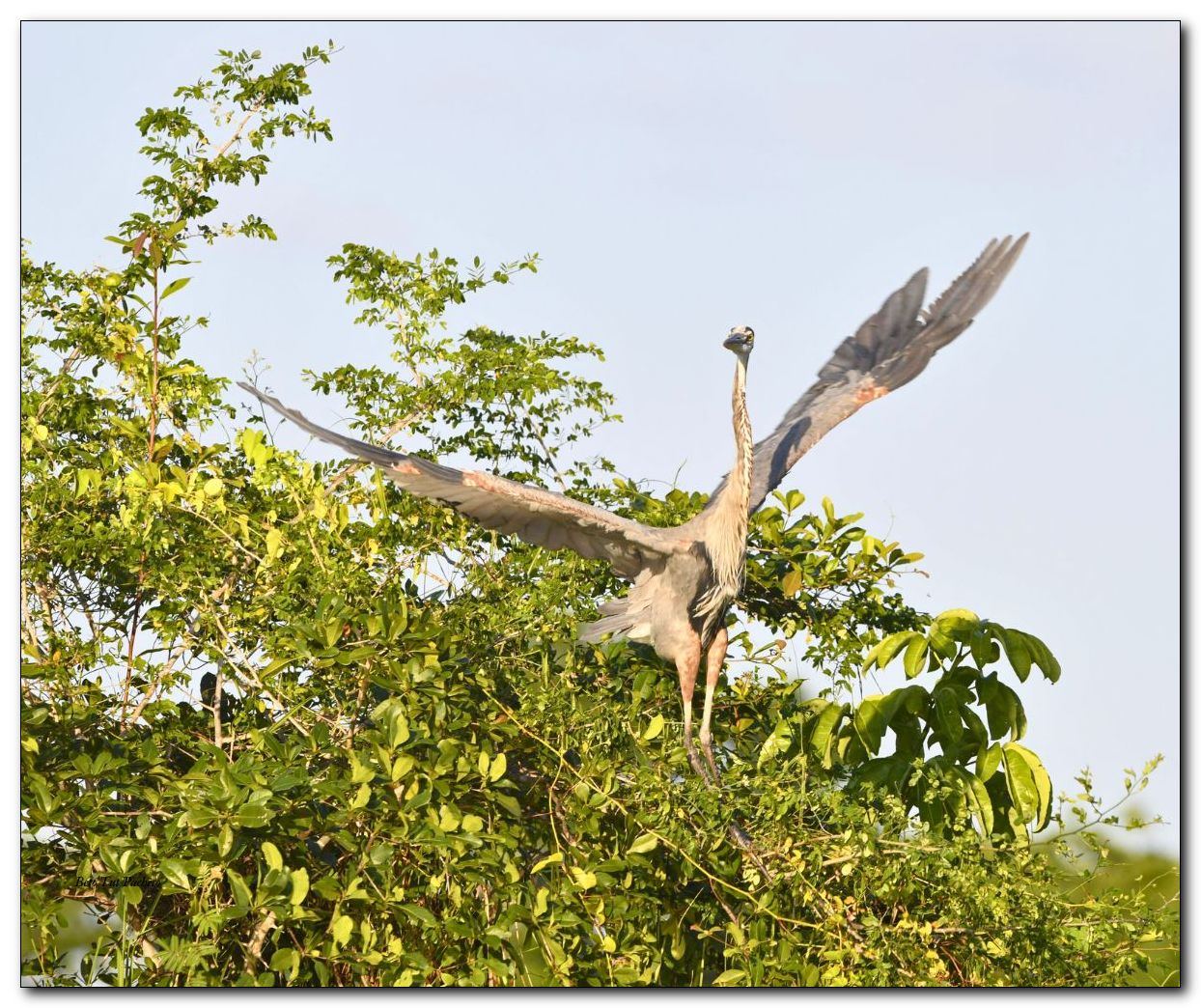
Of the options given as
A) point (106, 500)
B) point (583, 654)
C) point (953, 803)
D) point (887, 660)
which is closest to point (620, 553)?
point (583, 654)

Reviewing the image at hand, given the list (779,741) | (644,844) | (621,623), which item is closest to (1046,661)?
(779,741)

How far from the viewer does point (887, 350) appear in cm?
565

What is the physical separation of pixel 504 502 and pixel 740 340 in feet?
2.98

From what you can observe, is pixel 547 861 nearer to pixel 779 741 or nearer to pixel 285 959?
pixel 285 959

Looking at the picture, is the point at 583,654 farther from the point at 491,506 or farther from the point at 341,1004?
the point at 341,1004

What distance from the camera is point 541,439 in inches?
195

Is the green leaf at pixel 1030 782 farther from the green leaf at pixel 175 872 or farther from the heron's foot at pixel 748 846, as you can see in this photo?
the green leaf at pixel 175 872

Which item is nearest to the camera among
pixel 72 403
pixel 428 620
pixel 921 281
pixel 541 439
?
pixel 428 620

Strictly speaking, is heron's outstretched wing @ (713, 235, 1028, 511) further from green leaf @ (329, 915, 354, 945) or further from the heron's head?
green leaf @ (329, 915, 354, 945)

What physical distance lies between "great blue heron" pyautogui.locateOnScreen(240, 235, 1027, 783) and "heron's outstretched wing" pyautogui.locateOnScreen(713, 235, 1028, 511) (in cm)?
1

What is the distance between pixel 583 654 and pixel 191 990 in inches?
55.8

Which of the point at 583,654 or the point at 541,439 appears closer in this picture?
the point at 583,654

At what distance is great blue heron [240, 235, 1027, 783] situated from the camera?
432cm

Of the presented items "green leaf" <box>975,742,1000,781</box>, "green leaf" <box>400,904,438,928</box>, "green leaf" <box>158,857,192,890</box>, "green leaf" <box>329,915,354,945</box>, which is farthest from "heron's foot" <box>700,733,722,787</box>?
"green leaf" <box>158,857,192,890</box>
